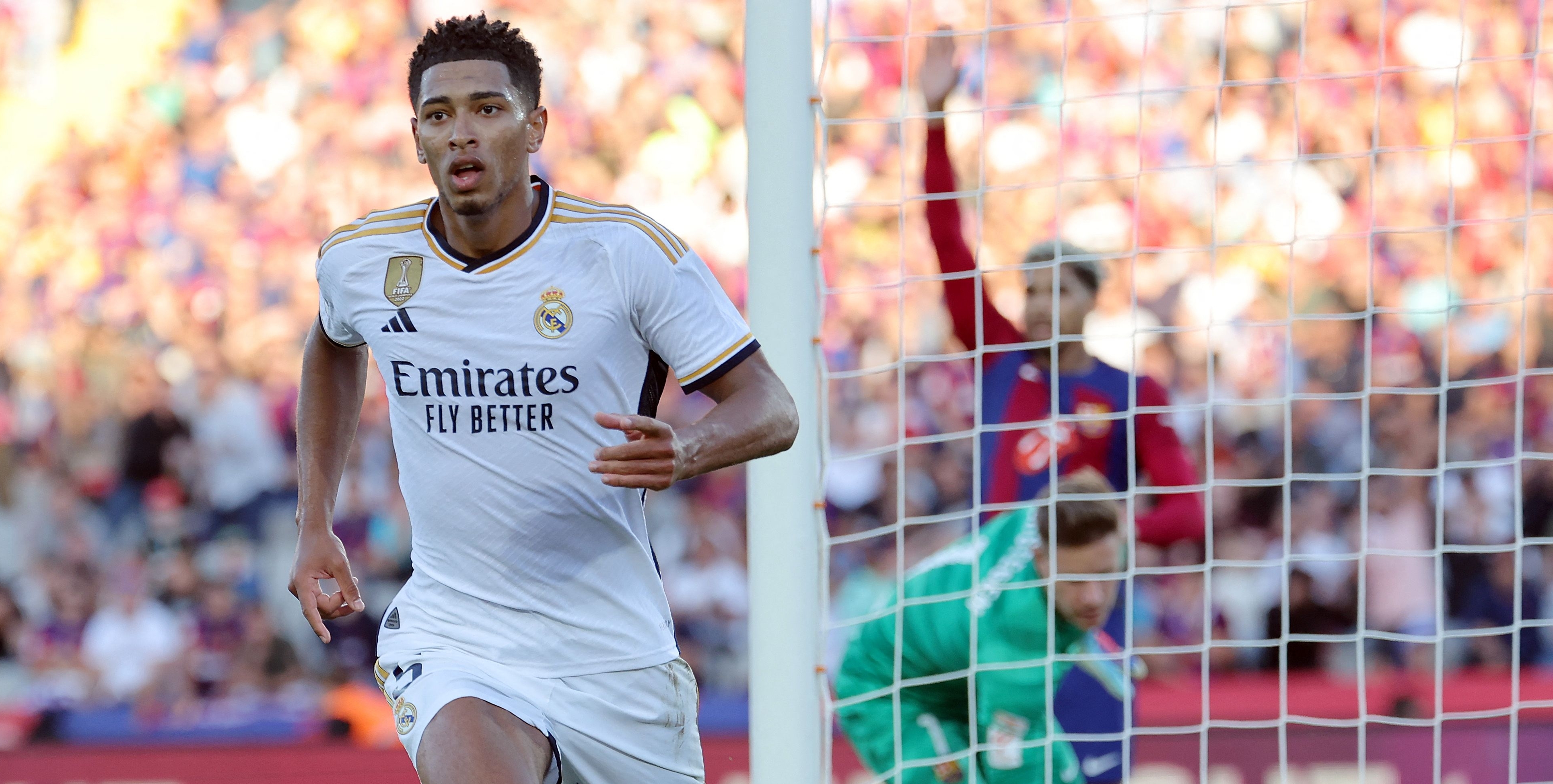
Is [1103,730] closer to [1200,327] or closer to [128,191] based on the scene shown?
[1200,327]

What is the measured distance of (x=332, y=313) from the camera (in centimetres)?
332

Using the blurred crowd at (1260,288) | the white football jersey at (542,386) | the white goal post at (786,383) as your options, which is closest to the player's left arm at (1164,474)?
the white goal post at (786,383)

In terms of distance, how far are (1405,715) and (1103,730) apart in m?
3.07

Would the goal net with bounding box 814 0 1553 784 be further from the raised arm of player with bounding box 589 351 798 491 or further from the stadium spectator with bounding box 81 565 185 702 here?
the stadium spectator with bounding box 81 565 185 702

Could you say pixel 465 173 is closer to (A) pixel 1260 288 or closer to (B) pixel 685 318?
(B) pixel 685 318

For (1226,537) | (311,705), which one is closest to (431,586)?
(311,705)

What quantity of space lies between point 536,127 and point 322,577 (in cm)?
103

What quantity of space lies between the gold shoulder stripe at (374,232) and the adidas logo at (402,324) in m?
0.17

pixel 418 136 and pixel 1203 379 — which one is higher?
pixel 418 136

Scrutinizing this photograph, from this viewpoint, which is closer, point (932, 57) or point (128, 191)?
point (932, 57)

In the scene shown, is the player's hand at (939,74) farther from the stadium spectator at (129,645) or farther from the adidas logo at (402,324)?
the stadium spectator at (129,645)

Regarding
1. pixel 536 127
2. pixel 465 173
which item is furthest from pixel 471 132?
pixel 536 127

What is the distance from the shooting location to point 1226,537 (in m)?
8.98

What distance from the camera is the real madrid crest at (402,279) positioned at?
3139 millimetres
